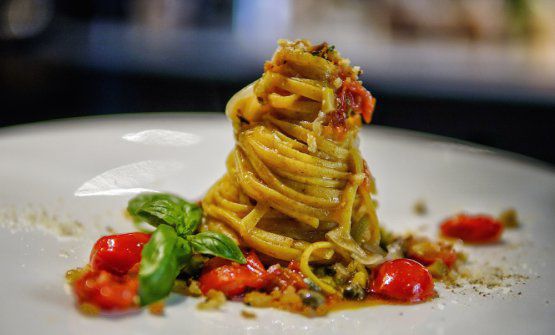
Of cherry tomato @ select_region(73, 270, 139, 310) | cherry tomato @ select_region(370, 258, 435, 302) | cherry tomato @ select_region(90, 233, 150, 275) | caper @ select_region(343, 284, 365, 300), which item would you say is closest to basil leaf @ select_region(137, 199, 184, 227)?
cherry tomato @ select_region(90, 233, 150, 275)

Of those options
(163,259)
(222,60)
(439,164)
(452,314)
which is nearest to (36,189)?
(163,259)

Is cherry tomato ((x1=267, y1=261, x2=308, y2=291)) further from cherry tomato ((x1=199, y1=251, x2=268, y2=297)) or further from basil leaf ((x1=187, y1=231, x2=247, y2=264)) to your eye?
basil leaf ((x1=187, y1=231, x2=247, y2=264))

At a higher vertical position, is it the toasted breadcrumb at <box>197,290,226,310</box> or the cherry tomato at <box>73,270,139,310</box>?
the cherry tomato at <box>73,270,139,310</box>

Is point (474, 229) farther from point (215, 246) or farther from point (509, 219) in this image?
point (215, 246)

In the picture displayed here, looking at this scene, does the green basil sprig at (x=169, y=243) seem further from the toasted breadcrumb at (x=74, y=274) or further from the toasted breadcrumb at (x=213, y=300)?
the toasted breadcrumb at (x=74, y=274)

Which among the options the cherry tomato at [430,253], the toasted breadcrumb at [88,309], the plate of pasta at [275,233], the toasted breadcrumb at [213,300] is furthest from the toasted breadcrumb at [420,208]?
the toasted breadcrumb at [88,309]

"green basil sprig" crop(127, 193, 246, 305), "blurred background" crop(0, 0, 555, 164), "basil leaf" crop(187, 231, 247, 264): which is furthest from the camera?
"blurred background" crop(0, 0, 555, 164)
